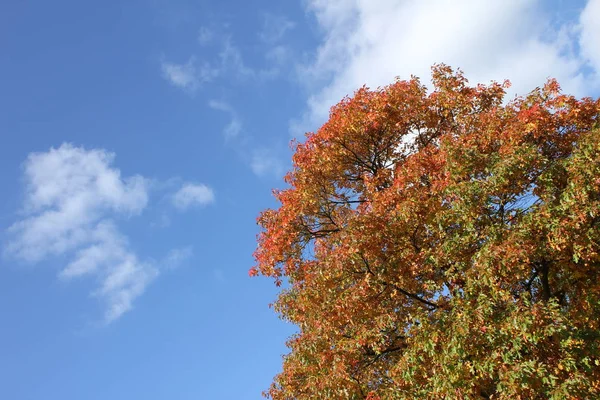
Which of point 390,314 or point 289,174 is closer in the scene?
point 390,314

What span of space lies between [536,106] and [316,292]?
8231 millimetres

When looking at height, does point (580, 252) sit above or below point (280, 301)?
below

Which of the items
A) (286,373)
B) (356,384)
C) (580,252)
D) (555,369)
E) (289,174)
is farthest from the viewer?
(289,174)

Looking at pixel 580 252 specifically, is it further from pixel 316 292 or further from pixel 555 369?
pixel 316 292

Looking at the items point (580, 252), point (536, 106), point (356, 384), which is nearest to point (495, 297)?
point (580, 252)

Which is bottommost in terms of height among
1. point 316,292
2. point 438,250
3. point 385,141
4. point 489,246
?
point 489,246

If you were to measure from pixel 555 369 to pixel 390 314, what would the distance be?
4.27 m

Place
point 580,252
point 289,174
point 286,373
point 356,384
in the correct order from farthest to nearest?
point 289,174 → point 286,373 → point 356,384 → point 580,252

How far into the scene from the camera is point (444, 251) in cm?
1378

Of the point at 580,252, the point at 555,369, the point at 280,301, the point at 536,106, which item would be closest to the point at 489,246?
the point at 580,252

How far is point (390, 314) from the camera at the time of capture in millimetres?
14398

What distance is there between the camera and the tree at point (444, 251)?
39.9 feet

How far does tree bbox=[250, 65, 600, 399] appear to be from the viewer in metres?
12.2

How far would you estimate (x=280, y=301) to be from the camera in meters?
18.4
